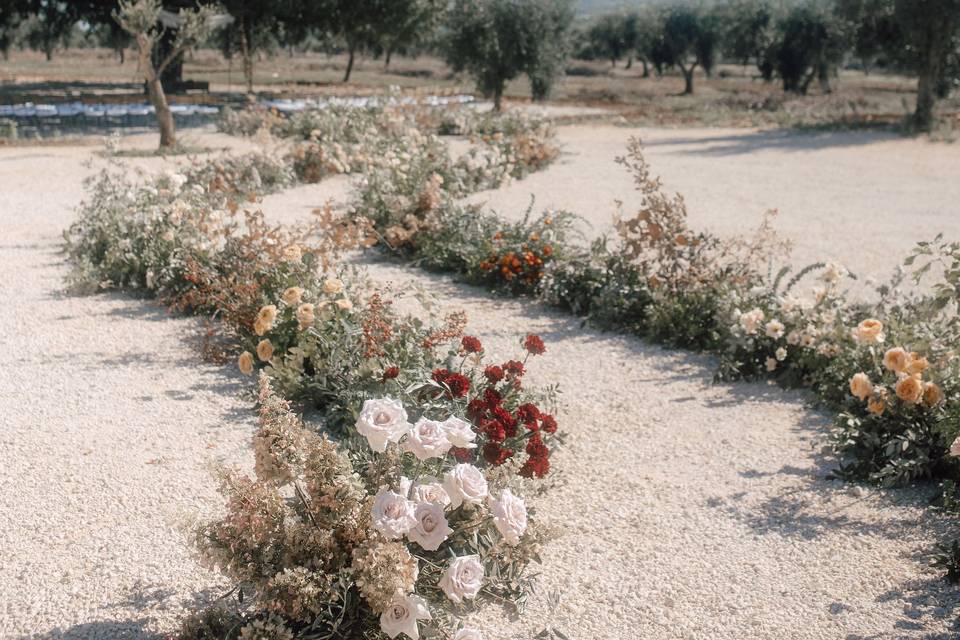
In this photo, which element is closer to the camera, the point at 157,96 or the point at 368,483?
the point at 368,483

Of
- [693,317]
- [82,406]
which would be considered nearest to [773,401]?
[693,317]

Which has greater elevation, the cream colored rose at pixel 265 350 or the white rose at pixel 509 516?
the cream colored rose at pixel 265 350

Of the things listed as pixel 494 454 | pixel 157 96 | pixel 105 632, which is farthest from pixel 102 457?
pixel 157 96

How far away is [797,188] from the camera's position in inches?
476

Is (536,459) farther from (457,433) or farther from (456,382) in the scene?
(457,433)

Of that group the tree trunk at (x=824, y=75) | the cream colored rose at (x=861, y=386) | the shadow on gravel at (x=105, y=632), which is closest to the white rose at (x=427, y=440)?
the shadow on gravel at (x=105, y=632)

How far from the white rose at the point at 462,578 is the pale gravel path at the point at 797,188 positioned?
609 cm

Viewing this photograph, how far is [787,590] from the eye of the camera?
316 cm

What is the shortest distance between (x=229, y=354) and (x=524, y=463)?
2599mm

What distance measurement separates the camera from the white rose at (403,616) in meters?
2.47

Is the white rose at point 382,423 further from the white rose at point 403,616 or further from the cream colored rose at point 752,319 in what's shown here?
the cream colored rose at point 752,319

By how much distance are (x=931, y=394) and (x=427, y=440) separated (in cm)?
236

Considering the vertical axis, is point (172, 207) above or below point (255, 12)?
below

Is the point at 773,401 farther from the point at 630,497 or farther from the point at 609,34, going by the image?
the point at 609,34
